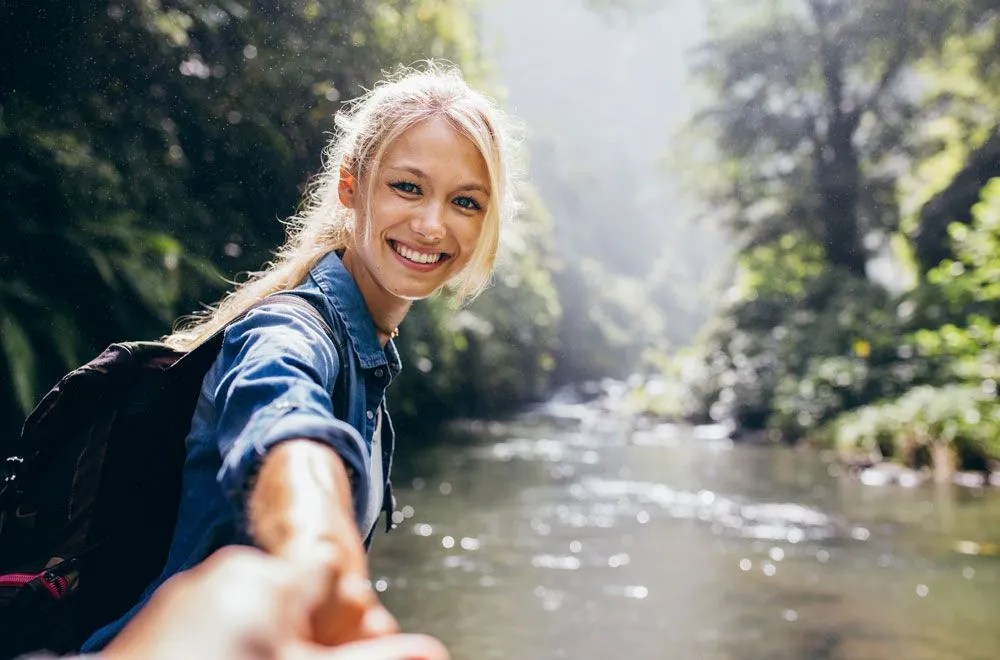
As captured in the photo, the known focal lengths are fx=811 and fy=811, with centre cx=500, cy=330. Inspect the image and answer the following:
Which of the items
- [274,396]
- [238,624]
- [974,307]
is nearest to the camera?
[238,624]

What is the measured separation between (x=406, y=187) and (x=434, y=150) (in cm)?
10

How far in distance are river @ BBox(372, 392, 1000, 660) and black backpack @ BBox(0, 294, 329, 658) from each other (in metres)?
3.14

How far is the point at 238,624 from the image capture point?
1.94 feet

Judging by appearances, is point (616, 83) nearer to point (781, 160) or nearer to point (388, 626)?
point (781, 160)

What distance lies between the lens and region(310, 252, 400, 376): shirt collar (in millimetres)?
1495

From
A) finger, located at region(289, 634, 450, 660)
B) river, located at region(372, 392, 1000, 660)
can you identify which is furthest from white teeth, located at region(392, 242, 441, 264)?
river, located at region(372, 392, 1000, 660)

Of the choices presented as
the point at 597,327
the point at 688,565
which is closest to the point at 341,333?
the point at 688,565

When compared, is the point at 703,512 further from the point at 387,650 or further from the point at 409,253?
the point at 387,650

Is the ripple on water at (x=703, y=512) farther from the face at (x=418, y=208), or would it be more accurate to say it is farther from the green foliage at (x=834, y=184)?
the green foliage at (x=834, y=184)

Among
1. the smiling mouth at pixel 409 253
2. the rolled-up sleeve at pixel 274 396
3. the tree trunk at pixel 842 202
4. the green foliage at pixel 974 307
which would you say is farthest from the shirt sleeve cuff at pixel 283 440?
the tree trunk at pixel 842 202

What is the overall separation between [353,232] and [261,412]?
2.40 ft

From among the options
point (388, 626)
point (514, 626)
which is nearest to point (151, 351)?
point (388, 626)

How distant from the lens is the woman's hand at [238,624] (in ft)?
1.91

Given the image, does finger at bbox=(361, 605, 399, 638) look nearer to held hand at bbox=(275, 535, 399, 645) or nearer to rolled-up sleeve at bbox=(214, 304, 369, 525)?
held hand at bbox=(275, 535, 399, 645)
